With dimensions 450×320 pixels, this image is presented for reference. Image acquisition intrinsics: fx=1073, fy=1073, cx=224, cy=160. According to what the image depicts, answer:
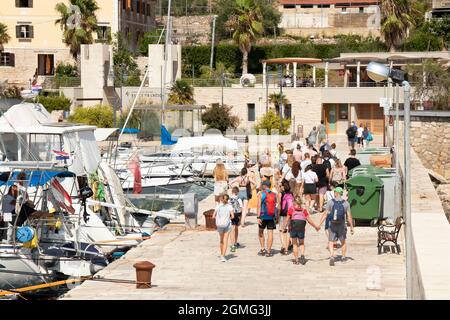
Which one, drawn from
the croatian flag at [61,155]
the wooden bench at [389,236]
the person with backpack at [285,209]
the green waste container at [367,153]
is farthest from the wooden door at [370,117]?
the person with backpack at [285,209]

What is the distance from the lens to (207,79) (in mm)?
62750

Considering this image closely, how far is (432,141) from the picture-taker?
4009cm

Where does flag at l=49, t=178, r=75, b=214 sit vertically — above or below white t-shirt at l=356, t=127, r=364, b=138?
below

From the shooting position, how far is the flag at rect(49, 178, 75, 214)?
957 inches

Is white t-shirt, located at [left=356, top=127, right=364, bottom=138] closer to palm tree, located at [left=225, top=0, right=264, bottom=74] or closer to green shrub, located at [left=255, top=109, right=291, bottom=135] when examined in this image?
green shrub, located at [left=255, top=109, right=291, bottom=135]

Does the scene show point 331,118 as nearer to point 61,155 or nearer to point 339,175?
point 339,175

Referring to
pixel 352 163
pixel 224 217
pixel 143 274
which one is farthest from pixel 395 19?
pixel 143 274

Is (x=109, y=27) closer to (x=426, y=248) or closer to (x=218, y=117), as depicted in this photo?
(x=218, y=117)

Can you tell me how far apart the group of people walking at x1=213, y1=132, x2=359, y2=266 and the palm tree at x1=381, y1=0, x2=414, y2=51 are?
39617mm

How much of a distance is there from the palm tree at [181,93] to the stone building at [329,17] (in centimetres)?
3663

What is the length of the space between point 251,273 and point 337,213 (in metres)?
1.99

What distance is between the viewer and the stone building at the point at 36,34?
75.8 m

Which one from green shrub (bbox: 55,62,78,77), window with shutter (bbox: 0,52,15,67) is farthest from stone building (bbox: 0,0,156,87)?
green shrub (bbox: 55,62,78,77)

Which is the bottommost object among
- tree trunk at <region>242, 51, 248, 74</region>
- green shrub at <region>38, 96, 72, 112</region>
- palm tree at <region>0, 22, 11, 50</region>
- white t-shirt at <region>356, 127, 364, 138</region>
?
white t-shirt at <region>356, 127, 364, 138</region>
